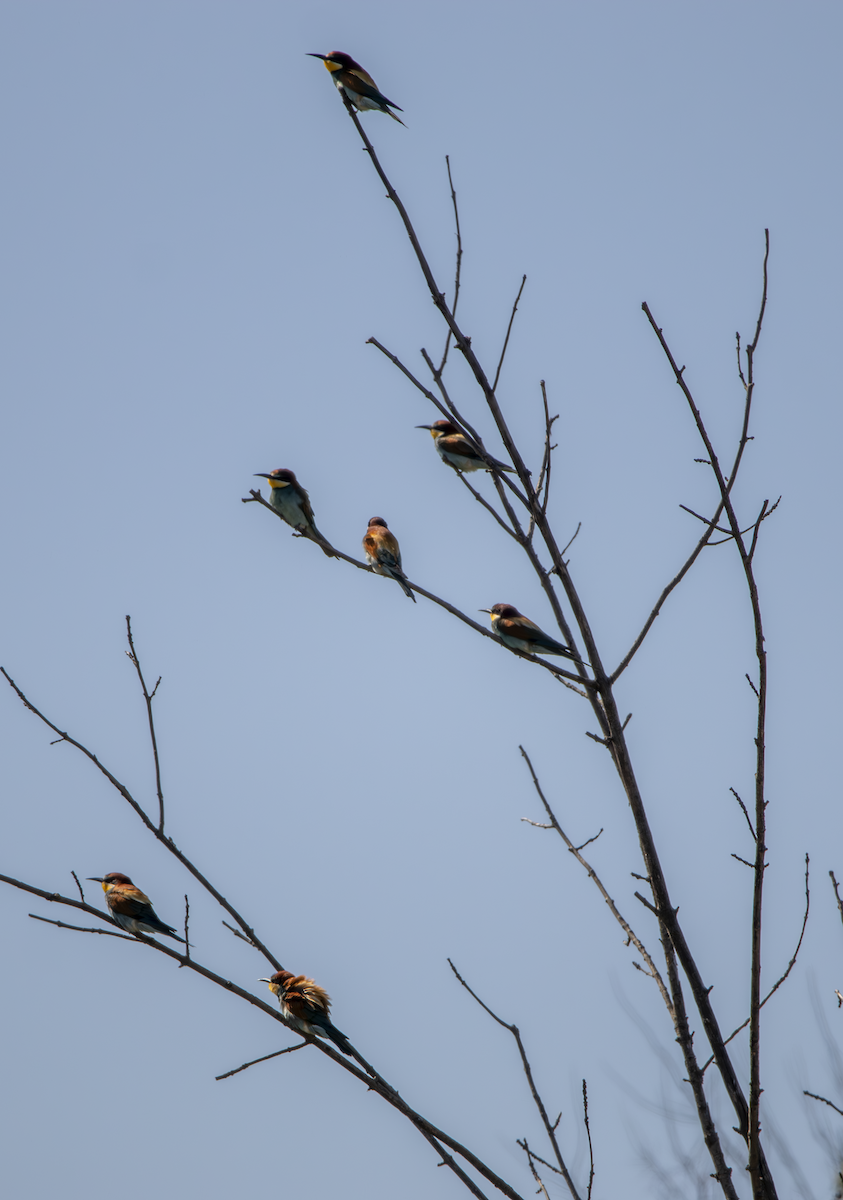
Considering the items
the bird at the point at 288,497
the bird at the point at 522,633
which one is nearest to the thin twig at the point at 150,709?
the bird at the point at 522,633

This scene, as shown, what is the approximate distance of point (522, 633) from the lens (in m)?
6.33

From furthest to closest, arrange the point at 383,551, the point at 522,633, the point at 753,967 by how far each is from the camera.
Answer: the point at 383,551
the point at 522,633
the point at 753,967

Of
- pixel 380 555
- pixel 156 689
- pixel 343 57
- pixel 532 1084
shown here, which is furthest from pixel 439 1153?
pixel 343 57

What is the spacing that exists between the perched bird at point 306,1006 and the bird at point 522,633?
2426 mm

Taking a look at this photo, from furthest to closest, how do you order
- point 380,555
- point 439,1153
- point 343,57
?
point 380,555 → point 343,57 → point 439,1153

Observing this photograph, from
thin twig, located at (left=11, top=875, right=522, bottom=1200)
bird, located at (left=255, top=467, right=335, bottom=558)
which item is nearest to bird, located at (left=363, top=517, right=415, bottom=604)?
bird, located at (left=255, top=467, right=335, bottom=558)

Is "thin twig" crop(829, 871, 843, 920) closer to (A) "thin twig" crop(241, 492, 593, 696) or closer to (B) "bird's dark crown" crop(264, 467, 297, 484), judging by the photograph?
(A) "thin twig" crop(241, 492, 593, 696)

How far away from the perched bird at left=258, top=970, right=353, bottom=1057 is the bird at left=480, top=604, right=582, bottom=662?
2426mm

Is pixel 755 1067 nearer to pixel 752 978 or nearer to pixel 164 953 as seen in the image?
pixel 752 978

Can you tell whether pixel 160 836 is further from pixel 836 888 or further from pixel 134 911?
pixel 134 911

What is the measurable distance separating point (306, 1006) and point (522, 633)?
260cm

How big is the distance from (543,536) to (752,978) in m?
1.31

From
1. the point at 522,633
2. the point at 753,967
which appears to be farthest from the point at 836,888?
the point at 522,633

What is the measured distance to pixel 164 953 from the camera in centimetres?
339
